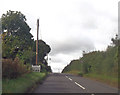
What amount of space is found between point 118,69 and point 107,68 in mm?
3635

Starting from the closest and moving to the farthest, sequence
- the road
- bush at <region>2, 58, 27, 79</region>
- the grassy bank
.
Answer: the grassy bank, bush at <region>2, 58, 27, 79</region>, the road

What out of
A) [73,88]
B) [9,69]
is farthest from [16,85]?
[73,88]

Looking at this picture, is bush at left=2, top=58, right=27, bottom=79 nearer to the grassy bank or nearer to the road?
the grassy bank

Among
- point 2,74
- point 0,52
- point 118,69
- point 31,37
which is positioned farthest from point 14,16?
point 2,74

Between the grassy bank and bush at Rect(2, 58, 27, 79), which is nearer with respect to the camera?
the grassy bank

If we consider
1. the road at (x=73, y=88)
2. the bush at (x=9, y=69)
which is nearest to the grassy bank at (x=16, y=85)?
the bush at (x=9, y=69)

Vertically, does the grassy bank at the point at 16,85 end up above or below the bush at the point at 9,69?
below

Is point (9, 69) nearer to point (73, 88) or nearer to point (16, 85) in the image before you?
point (16, 85)

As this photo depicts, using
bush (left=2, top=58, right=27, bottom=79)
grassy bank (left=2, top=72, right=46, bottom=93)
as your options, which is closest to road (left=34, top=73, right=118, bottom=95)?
grassy bank (left=2, top=72, right=46, bottom=93)

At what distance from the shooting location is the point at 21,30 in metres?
44.2

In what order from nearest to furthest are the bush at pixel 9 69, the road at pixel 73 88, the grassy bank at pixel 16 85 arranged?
1. the grassy bank at pixel 16 85
2. the bush at pixel 9 69
3. the road at pixel 73 88

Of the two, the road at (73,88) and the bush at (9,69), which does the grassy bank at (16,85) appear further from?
the road at (73,88)

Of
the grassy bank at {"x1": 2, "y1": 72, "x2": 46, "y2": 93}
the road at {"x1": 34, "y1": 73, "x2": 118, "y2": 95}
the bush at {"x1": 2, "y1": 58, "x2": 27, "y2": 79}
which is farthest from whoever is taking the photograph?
the road at {"x1": 34, "y1": 73, "x2": 118, "y2": 95}

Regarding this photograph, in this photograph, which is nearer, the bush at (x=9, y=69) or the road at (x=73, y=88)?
the bush at (x=9, y=69)
